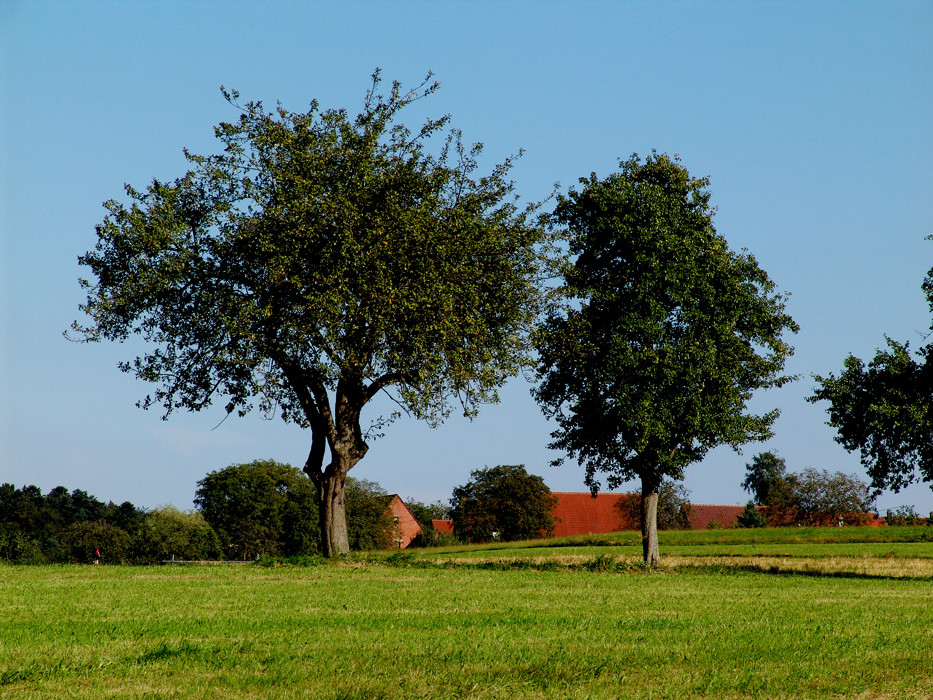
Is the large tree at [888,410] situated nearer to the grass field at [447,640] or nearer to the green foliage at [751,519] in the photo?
the grass field at [447,640]

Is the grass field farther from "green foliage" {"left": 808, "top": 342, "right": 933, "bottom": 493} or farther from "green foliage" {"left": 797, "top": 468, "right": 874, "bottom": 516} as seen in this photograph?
"green foliage" {"left": 797, "top": 468, "right": 874, "bottom": 516}

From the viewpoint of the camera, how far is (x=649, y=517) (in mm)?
39281

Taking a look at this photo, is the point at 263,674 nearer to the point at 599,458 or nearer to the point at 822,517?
the point at 599,458

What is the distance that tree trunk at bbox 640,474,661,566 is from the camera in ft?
126

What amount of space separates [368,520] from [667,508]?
3859 cm

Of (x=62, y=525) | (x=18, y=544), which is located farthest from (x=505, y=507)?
(x=62, y=525)

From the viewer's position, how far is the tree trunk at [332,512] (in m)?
33.6

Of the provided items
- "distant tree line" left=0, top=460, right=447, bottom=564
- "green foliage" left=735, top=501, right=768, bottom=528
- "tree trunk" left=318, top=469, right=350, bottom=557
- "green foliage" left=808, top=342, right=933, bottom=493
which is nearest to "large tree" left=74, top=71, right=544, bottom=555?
"tree trunk" left=318, top=469, right=350, bottom=557

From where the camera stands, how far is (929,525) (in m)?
83.8

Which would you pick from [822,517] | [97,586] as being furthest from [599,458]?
[822,517]

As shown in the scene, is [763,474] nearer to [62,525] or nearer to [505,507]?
[505,507]

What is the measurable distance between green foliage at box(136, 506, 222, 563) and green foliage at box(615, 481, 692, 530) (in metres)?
52.2

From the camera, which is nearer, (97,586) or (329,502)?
(97,586)

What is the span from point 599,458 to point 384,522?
295ft
